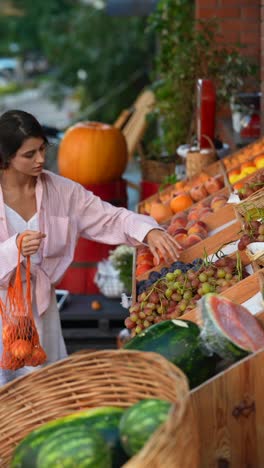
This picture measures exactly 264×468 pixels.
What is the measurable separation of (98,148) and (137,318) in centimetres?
333

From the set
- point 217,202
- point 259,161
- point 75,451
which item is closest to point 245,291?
point 75,451

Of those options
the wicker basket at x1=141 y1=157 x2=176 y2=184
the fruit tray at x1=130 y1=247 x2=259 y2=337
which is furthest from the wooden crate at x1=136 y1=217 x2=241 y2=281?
the wicker basket at x1=141 y1=157 x2=176 y2=184

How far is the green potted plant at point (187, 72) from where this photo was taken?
6719mm

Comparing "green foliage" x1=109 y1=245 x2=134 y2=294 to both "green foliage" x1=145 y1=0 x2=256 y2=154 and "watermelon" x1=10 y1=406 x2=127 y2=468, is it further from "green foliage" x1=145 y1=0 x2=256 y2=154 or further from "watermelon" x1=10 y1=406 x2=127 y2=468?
"watermelon" x1=10 y1=406 x2=127 y2=468

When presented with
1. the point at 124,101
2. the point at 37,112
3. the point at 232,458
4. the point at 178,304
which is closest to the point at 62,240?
the point at 178,304

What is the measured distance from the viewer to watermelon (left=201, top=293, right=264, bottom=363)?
2.33 m

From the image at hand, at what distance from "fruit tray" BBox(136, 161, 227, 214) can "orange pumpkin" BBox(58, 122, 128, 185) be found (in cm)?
113

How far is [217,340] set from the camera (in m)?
2.34

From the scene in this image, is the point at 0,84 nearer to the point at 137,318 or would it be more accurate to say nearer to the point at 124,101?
the point at 124,101

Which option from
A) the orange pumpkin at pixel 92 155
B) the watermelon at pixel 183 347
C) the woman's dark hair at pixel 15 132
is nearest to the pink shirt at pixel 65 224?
the woman's dark hair at pixel 15 132

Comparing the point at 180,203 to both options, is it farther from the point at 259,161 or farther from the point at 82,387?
the point at 82,387

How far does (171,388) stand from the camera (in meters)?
2.08

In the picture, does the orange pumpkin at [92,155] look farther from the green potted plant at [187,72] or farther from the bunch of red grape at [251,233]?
the bunch of red grape at [251,233]

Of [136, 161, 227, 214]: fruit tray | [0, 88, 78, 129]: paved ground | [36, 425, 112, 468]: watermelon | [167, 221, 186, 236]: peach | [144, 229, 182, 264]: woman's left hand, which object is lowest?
[0, 88, 78, 129]: paved ground
